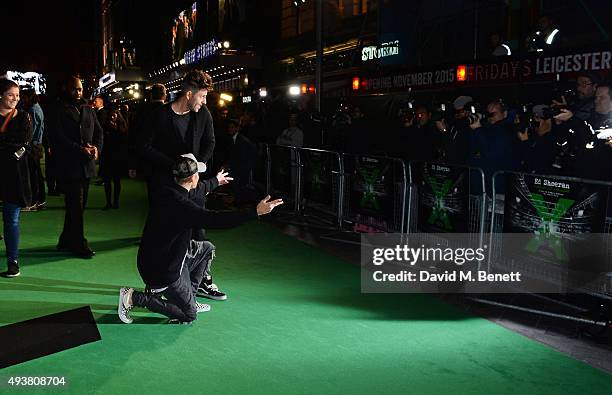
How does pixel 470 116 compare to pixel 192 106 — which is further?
pixel 470 116

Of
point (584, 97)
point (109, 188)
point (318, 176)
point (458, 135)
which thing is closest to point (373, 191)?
point (458, 135)

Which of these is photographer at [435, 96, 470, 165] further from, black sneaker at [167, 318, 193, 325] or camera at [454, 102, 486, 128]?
black sneaker at [167, 318, 193, 325]

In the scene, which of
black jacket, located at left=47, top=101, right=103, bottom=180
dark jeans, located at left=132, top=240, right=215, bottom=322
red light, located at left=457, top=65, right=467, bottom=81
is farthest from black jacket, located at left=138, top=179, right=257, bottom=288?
red light, located at left=457, top=65, right=467, bottom=81

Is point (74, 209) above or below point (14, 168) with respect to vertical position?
below

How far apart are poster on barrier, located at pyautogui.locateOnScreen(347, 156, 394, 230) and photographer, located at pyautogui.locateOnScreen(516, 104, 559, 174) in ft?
5.76

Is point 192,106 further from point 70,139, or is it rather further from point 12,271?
point 12,271

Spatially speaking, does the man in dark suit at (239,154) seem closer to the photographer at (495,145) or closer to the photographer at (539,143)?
the photographer at (495,145)

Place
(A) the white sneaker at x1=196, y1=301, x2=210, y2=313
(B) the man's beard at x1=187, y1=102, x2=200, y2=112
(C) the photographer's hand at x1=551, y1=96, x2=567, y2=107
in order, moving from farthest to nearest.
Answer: (C) the photographer's hand at x1=551, y1=96, x2=567, y2=107 < (B) the man's beard at x1=187, y1=102, x2=200, y2=112 < (A) the white sneaker at x1=196, y1=301, x2=210, y2=313

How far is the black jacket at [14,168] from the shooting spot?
7613 millimetres

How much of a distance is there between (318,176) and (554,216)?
216 inches

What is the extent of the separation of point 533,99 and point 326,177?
341 centimetres

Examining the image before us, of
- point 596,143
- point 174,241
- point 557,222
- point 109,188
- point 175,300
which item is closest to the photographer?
point 174,241

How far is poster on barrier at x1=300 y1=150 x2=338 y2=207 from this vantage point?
36.5ft

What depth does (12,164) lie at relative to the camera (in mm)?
7668
